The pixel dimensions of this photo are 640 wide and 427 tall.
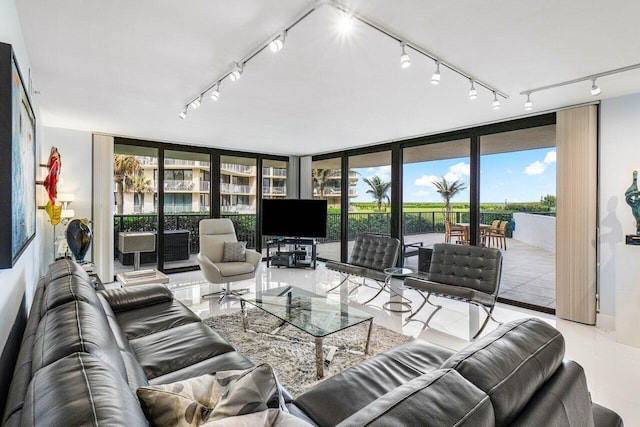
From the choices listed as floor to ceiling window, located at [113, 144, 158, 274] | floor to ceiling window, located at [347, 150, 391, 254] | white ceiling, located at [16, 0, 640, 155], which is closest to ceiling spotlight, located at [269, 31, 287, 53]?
white ceiling, located at [16, 0, 640, 155]

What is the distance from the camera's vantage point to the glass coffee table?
2.45m

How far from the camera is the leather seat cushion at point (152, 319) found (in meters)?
2.25

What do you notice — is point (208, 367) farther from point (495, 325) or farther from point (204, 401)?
point (495, 325)

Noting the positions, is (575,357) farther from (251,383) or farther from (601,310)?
(251,383)

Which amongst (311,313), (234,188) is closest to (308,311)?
(311,313)

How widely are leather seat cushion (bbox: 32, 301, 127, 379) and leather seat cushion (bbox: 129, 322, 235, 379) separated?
45 centimetres

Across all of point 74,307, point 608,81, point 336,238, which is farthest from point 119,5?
point 336,238

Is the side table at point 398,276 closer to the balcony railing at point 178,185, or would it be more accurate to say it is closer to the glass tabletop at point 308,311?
the glass tabletop at point 308,311

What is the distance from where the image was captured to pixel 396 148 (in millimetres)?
5629

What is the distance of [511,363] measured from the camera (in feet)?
3.24

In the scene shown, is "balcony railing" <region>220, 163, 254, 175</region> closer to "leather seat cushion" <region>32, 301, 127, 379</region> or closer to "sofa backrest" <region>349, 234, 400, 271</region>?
"sofa backrest" <region>349, 234, 400, 271</region>

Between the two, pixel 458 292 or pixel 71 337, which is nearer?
pixel 71 337

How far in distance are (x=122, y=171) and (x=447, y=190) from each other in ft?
18.2

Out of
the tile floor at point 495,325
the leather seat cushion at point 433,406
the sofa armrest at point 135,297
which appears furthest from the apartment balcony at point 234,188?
the leather seat cushion at point 433,406
